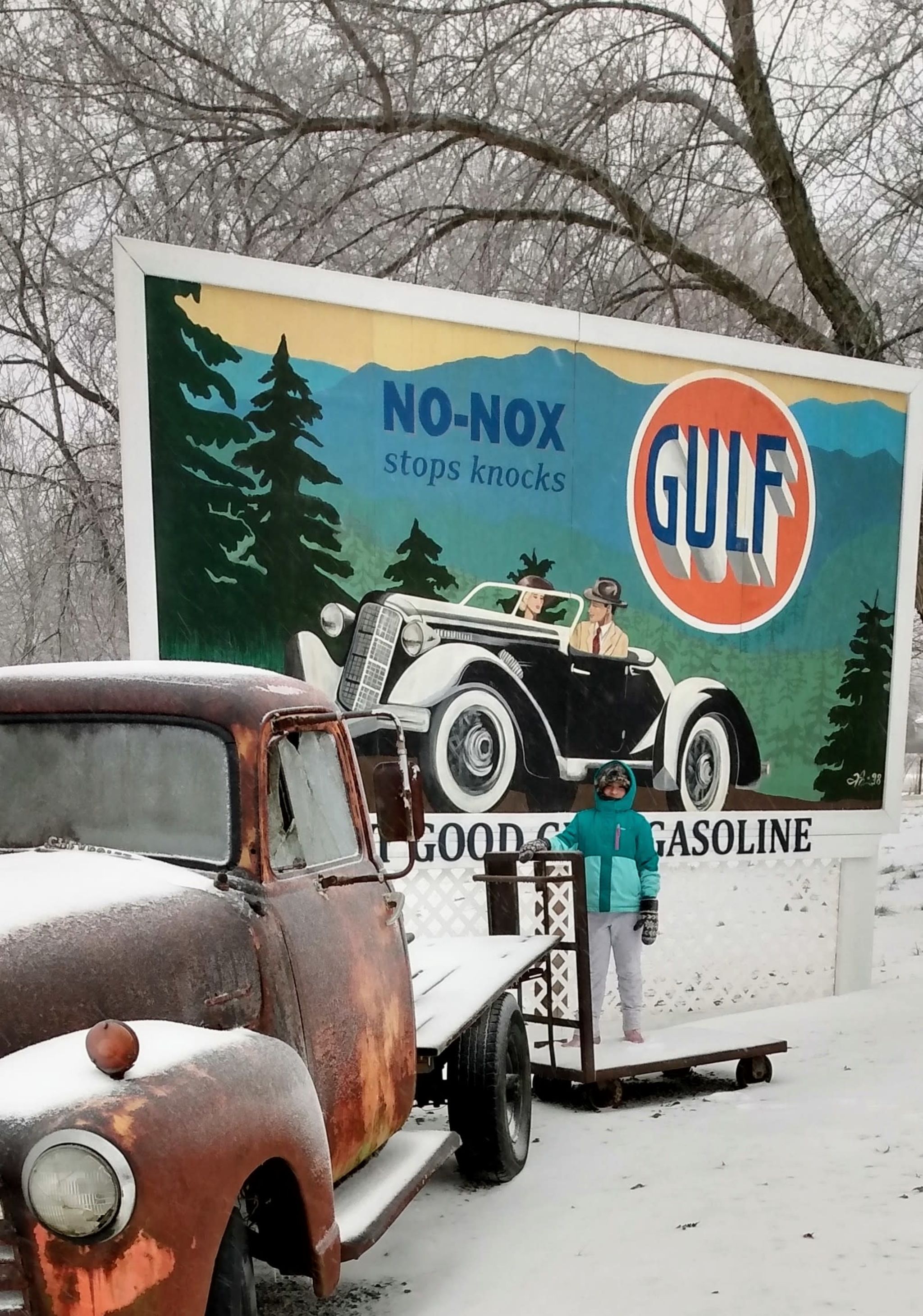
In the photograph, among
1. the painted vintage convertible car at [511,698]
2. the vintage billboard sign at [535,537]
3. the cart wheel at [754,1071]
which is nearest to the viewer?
the cart wheel at [754,1071]

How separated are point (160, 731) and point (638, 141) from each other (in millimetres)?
7772

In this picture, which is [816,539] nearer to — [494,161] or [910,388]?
[910,388]

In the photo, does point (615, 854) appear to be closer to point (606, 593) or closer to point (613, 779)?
point (613, 779)

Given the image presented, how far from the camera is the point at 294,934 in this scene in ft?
12.7

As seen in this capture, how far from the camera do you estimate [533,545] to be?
869 centimetres

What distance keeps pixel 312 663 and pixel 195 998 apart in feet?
15.1

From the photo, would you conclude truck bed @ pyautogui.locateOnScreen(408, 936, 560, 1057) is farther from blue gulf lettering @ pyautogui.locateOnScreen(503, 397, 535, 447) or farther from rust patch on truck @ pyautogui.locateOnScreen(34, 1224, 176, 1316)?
blue gulf lettering @ pyautogui.locateOnScreen(503, 397, 535, 447)

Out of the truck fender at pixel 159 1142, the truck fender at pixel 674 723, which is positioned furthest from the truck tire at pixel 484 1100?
the truck fender at pixel 674 723

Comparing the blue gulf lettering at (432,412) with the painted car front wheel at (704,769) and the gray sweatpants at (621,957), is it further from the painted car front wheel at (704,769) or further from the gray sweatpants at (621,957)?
the gray sweatpants at (621,957)

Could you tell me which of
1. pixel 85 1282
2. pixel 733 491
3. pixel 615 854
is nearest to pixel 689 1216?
pixel 615 854

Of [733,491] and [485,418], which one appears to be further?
[733,491]

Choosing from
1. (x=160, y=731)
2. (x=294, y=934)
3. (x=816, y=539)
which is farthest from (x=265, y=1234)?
(x=816, y=539)

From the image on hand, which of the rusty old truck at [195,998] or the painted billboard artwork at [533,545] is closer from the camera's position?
the rusty old truck at [195,998]

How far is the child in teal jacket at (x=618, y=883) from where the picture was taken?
7.39 m
